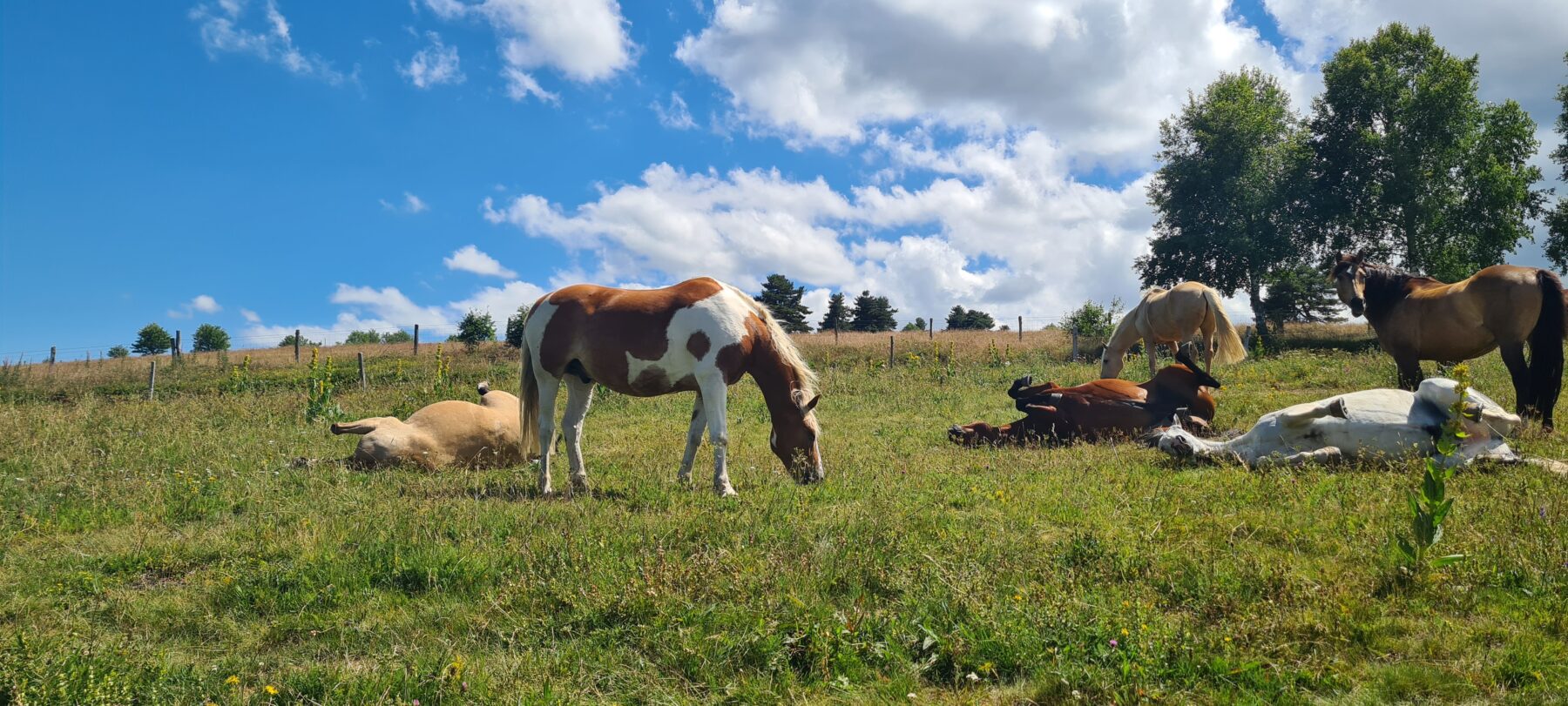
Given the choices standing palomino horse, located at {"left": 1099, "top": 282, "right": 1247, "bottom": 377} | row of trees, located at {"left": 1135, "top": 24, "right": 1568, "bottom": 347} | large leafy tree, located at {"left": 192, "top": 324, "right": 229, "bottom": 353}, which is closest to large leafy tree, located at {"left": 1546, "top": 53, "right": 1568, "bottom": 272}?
row of trees, located at {"left": 1135, "top": 24, "right": 1568, "bottom": 347}

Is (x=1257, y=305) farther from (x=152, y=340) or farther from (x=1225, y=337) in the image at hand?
(x=152, y=340)

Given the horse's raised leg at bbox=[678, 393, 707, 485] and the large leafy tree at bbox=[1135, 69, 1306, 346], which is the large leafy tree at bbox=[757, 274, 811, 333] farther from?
the horse's raised leg at bbox=[678, 393, 707, 485]

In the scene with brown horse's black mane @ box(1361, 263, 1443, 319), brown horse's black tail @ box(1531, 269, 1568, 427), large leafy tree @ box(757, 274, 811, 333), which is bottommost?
brown horse's black tail @ box(1531, 269, 1568, 427)

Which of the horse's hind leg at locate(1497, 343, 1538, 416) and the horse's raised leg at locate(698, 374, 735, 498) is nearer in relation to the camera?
the horse's raised leg at locate(698, 374, 735, 498)

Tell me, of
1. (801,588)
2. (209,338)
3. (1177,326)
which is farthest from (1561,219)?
(209,338)

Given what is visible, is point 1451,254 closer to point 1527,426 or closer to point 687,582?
point 1527,426

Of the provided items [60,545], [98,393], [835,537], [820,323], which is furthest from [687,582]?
[820,323]

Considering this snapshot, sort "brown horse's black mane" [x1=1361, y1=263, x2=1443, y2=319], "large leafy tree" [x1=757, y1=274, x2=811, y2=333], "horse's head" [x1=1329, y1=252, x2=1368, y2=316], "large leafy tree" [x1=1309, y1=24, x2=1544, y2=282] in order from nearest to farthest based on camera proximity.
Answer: "brown horse's black mane" [x1=1361, y1=263, x2=1443, y2=319]
"horse's head" [x1=1329, y1=252, x2=1368, y2=316]
"large leafy tree" [x1=1309, y1=24, x2=1544, y2=282]
"large leafy tree" [x1=757, y1=274, x2=811, y2=333]

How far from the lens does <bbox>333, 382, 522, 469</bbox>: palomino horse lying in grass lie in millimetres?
9578

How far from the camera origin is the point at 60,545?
6.57 m

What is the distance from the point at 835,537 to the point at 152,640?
13.3ft

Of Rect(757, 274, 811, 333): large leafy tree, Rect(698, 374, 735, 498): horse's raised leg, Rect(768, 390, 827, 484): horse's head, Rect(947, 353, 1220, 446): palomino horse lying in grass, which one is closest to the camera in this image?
Rect(698, 374, 735, 498): horse's raised leg

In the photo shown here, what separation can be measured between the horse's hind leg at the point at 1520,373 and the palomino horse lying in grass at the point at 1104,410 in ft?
9.39

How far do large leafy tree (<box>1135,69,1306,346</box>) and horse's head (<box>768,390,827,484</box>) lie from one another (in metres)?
33.6
